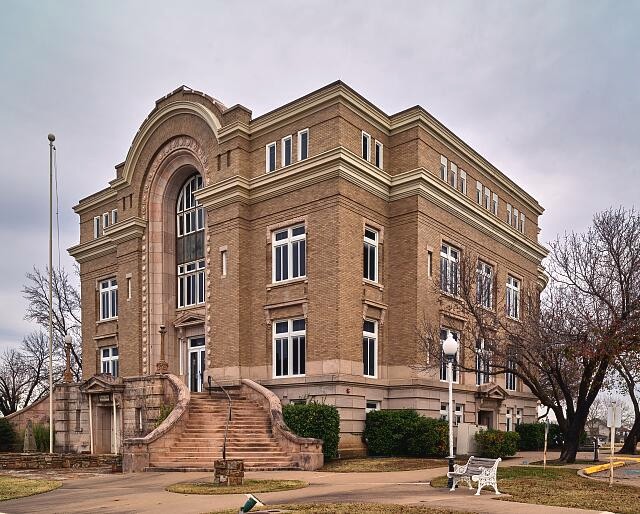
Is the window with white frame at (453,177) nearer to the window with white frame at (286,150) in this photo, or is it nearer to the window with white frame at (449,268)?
the window with white frame at (449,268)

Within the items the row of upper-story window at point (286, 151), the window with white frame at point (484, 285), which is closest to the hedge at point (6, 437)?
the row of upper-story window at point (286, 151)

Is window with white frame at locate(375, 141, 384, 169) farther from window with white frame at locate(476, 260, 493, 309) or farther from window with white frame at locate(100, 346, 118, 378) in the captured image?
window with white frame at locate(100, 346, 118, 378)

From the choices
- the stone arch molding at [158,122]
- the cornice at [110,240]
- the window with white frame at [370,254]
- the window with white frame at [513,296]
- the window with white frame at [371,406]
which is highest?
the stone arch molding at [158,122]

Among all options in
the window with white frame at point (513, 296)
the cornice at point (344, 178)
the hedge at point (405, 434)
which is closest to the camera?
the hedge at point (405, 434)

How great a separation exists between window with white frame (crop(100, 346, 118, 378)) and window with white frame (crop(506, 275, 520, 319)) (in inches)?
893

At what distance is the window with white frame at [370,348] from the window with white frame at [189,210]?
11.1 m

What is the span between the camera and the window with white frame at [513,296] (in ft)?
131

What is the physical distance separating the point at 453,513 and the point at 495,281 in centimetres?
2452

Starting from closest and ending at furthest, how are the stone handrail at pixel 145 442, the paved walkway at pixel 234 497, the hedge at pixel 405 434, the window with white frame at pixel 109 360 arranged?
the paved walkway at pixel 234 497 < the stone handrail at pixel 145 442 < the hedge at pixel 405 434 < the window with white frame at pixel 109 360

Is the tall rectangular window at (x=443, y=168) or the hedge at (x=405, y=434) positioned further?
the tall rectangular window at (x=443, y=168)

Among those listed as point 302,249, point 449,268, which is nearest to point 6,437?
point 302,249

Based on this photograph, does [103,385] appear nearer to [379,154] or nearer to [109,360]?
[109,360]

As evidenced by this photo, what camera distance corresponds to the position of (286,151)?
3062 centimetres

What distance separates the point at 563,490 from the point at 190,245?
24.1 metres
